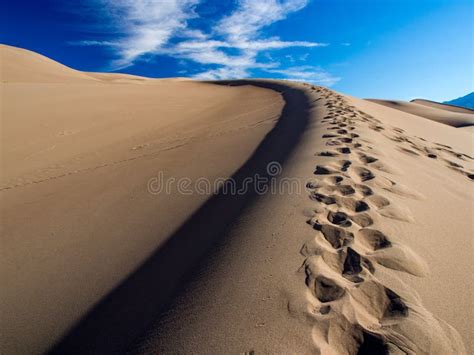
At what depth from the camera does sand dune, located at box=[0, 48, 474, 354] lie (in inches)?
44.6

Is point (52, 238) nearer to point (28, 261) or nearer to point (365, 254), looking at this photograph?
point (28, 261)

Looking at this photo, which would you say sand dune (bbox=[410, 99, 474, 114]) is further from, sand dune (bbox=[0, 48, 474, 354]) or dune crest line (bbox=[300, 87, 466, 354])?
dune crest line (bbox=[300, 87, 466, 354])

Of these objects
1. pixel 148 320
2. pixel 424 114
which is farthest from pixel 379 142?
pixel 424 114

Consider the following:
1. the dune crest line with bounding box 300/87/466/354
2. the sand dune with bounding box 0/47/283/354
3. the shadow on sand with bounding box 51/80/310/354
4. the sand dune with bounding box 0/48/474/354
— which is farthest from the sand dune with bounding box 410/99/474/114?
the shadow on sand with bounding box 51/80/310/354

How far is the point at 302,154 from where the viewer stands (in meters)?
3.20

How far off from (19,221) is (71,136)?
3.93m

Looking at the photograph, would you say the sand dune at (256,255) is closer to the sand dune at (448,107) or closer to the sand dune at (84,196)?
the sand dune at (84,196)

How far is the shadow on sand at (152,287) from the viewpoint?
1380mm

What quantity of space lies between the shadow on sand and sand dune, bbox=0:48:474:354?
0.03ft

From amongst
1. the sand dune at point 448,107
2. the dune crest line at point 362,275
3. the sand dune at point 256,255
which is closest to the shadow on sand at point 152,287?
the sand dune at point 256,255

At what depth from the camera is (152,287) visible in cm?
167

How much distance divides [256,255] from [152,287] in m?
0.64

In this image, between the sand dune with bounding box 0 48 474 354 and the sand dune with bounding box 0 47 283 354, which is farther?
the sand dune with bounding box 0 47 283 354

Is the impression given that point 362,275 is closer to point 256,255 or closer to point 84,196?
point 256,255
